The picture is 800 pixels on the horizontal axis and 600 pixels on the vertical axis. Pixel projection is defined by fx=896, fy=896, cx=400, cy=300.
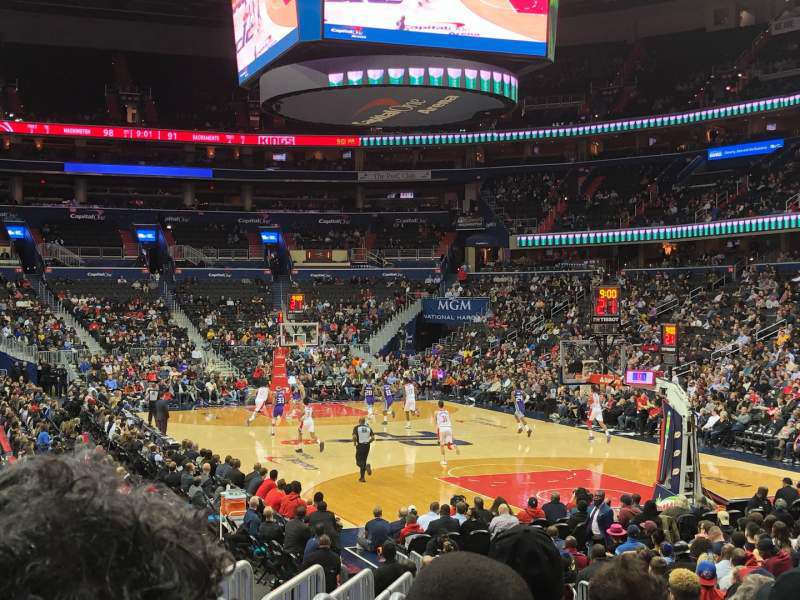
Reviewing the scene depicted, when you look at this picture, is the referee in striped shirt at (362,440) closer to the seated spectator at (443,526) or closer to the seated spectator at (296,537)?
the seated spectator at (443,526)

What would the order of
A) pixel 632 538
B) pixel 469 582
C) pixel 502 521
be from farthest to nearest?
1. pixel 502 521
2. pixel 632 538
3. pixel 469 582

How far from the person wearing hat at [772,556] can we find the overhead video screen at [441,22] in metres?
18.9

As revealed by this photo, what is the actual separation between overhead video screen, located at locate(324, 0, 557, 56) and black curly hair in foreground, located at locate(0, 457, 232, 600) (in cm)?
2419

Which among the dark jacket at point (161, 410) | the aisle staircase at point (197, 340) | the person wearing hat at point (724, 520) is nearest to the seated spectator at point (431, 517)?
the person wearing hat at point (724, 520)

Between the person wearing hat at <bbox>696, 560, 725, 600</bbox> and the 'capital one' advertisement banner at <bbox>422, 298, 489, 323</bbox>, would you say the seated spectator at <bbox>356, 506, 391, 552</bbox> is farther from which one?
the 'capital one' advertisement banner at <bbox>422, 298, 489, 323</bbox>

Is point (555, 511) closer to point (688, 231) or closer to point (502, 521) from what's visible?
point (502, 521)

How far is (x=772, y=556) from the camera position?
904 centimetres

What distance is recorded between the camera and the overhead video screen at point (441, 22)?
2459cm

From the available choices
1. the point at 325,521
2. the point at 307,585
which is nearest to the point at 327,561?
the point at 307,585

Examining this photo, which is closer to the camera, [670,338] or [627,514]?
[627,514]

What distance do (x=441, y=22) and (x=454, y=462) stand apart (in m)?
12.1

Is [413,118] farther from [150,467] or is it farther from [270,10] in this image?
[150,467]

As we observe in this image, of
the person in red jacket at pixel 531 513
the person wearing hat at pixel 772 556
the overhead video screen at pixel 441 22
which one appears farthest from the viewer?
the overhead video screen at pixel 441 22

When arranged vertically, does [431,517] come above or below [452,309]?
below
